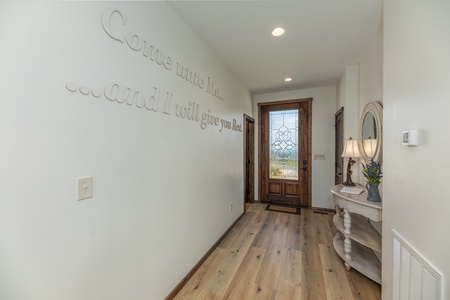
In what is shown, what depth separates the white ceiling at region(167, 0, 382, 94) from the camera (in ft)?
5.64

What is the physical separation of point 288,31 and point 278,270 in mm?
2667

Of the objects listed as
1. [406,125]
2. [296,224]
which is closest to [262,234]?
[296,224]

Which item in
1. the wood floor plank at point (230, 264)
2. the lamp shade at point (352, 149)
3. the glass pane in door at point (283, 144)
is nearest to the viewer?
the wood floor plank at point (230, 264)

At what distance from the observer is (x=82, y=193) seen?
1.03 metres

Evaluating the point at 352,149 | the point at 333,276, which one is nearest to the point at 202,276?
the point at 333,276

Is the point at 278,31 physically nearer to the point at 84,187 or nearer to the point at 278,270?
the point at 84,187

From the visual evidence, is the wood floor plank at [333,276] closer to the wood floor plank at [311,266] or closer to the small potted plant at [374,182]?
the wood floor plank at [311,266]

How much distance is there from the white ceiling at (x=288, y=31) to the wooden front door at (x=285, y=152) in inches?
47.1

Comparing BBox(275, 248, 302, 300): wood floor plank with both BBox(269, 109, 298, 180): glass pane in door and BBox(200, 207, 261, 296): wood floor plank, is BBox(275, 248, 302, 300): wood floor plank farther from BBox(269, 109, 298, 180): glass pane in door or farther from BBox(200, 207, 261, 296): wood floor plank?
BBox(269, 109, 298, 180): glass pane in door

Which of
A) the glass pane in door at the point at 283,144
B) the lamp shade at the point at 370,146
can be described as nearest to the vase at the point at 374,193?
the lamp shade at the point at 370,146

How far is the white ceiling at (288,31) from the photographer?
172 centimetres

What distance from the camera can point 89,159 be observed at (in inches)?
41.8

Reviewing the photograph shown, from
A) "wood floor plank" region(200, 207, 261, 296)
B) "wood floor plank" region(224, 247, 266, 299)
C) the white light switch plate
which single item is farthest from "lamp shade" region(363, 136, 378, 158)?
the white light switch plate

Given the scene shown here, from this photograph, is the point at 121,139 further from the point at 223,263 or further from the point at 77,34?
the point at 223,263
